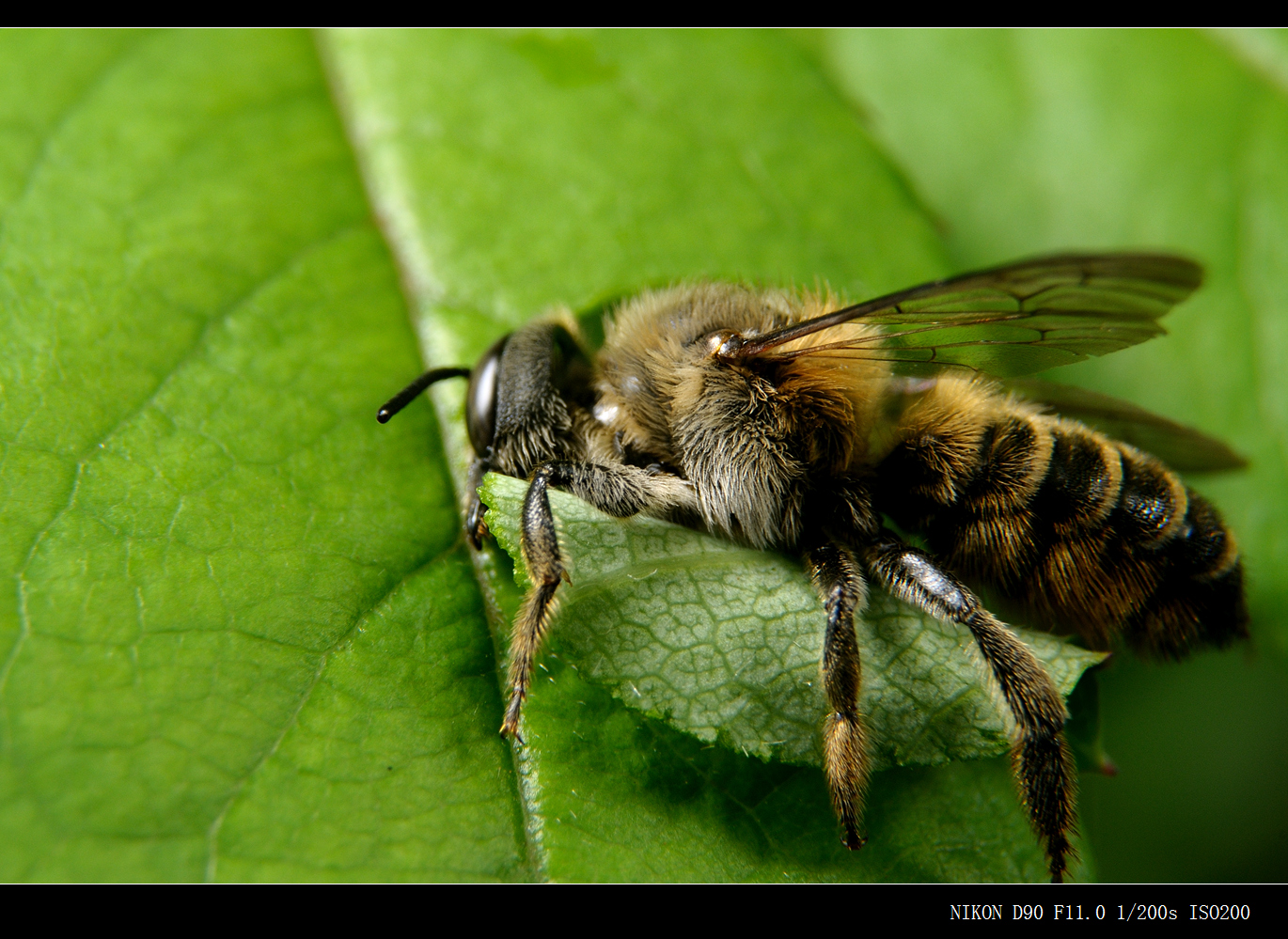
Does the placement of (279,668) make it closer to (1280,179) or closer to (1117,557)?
(1117,557)

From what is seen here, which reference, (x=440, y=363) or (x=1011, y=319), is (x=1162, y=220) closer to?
(x=1011, y=319)

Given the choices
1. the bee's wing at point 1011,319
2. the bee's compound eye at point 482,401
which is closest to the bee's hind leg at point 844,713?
the bee's wing at point 1011,319

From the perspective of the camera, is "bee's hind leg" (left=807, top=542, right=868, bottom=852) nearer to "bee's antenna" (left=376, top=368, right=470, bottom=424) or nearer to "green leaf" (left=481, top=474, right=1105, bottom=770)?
"green leaf" (left=481, top=474, right=1105, bottom=770)

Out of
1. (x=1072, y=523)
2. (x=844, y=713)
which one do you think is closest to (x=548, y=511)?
(x=844, y=713)

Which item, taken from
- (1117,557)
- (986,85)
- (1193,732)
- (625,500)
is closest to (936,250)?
(986,85)

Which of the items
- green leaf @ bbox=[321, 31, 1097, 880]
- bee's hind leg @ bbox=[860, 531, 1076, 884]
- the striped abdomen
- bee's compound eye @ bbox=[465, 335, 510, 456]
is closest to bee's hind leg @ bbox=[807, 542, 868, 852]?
green leaf @ bbox=[321, 31, 1097, 880]

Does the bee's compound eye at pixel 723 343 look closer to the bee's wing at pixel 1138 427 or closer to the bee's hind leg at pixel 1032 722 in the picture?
the bee's hind leg at pixel 1032 722
